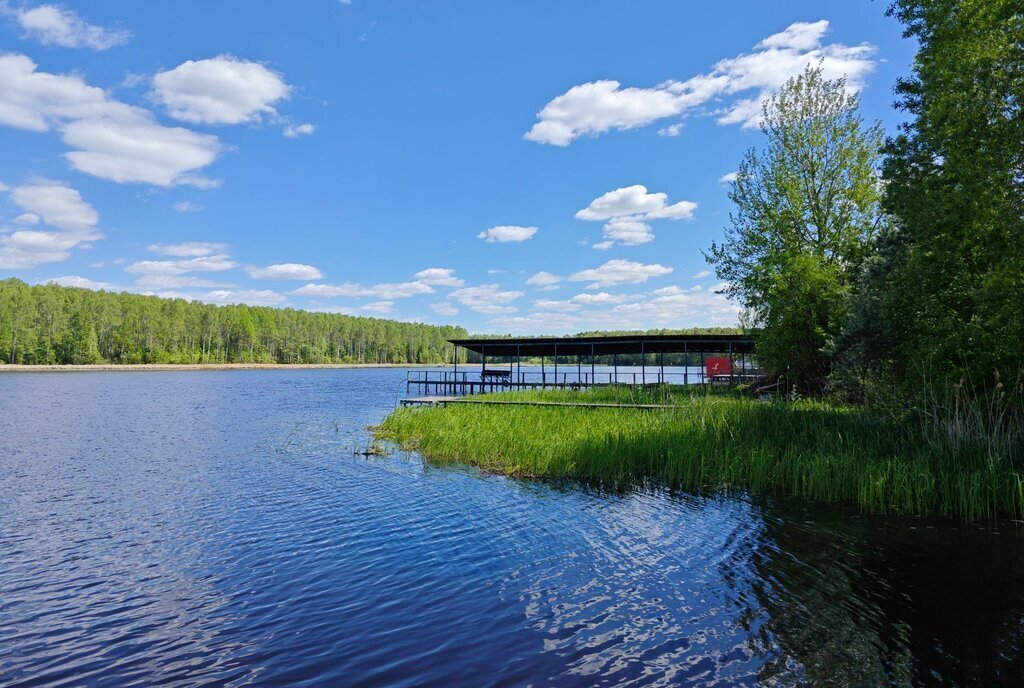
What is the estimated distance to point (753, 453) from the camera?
13.5 metres

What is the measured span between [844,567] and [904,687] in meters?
3.33

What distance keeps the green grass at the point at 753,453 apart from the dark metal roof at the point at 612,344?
14.5 metres

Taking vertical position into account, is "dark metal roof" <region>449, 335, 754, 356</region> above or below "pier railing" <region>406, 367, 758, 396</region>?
above

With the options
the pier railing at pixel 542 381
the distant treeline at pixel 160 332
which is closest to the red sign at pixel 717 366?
the pier railing at pixel 542 381

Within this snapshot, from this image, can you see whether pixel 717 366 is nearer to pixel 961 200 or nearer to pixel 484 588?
pixel 961 200

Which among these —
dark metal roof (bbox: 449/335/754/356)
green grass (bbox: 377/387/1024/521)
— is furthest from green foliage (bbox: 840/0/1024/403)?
dark metal roof (bbox: 449/335/754/356)

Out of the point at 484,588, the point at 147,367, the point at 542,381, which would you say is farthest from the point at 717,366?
the point at 147,367

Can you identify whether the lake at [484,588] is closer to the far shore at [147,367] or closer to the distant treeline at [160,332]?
the distant treeline at [160,332]

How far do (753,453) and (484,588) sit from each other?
8.90m

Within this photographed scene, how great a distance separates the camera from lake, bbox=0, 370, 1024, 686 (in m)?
5.37

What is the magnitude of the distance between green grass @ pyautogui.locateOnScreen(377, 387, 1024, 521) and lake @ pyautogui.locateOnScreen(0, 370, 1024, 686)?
870mm

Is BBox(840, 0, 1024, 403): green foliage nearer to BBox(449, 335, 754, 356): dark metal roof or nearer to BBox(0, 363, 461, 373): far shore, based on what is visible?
BBox(449, 335, 754, 356): dark metal roof

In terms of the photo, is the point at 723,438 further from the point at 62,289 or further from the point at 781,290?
the point at 62,289

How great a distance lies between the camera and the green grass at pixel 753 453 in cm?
1084
